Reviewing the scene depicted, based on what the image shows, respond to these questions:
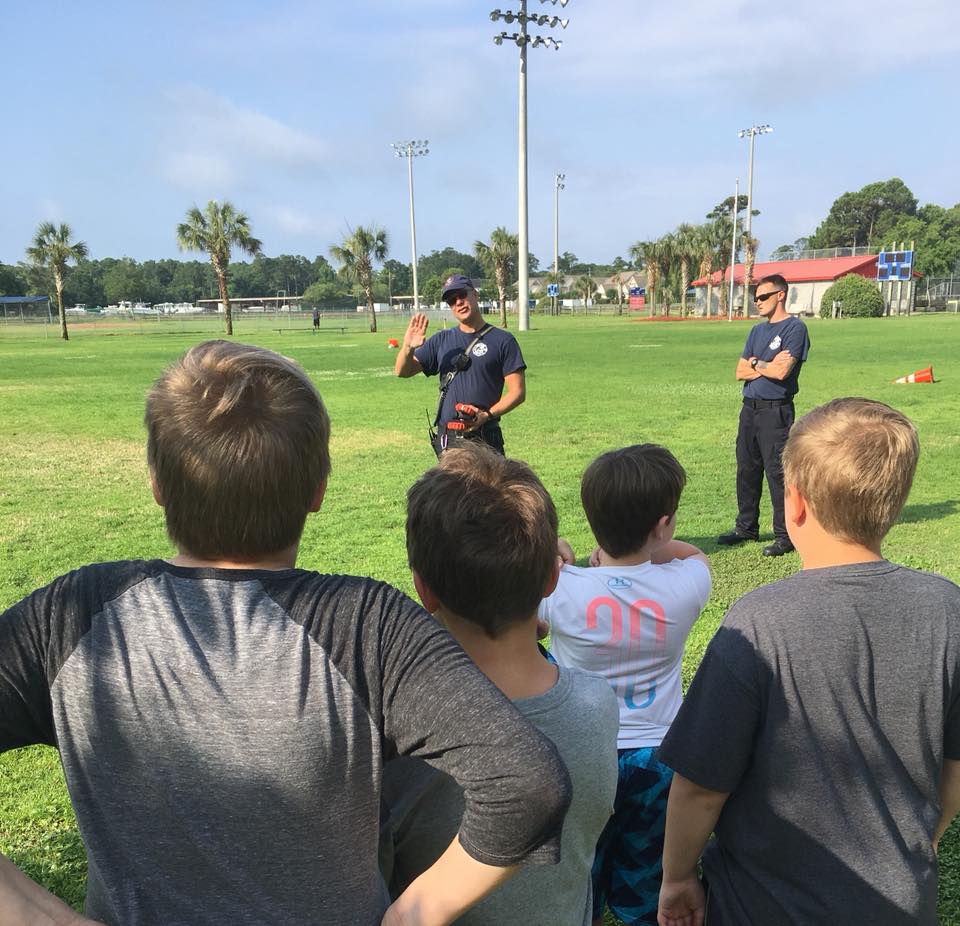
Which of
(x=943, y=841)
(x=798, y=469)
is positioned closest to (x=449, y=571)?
(x=798, y=469)

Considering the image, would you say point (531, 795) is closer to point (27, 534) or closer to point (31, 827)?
point (31, 827)

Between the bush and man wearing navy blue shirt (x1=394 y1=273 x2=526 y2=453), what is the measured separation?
59.6 metres

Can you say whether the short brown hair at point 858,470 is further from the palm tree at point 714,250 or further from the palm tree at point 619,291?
the palm tree at point 619,291

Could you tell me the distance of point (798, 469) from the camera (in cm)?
177

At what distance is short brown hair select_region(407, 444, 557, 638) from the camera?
1611 millimetres

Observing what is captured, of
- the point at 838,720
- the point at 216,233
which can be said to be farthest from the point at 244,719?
the point at 216,233

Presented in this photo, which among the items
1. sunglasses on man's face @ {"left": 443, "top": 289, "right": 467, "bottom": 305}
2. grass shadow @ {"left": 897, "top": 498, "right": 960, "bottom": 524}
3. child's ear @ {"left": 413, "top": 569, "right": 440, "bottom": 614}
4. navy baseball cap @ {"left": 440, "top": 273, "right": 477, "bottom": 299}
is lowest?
grass shadow @ {"left": 897, "top": 498, "right": 960, "bottom": 524}

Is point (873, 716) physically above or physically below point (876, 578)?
below

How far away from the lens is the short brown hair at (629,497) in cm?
253

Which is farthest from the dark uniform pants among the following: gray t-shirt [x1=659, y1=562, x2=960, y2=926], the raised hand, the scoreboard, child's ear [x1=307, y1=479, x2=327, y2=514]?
the scoreboard

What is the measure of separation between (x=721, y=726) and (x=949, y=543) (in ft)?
19.2

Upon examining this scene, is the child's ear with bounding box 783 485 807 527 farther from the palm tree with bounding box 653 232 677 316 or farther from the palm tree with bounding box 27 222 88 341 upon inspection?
the palm tree with bounding box 653 232 677 316

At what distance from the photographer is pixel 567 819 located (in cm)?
169

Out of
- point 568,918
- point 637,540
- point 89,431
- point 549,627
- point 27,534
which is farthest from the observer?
point 89,431
